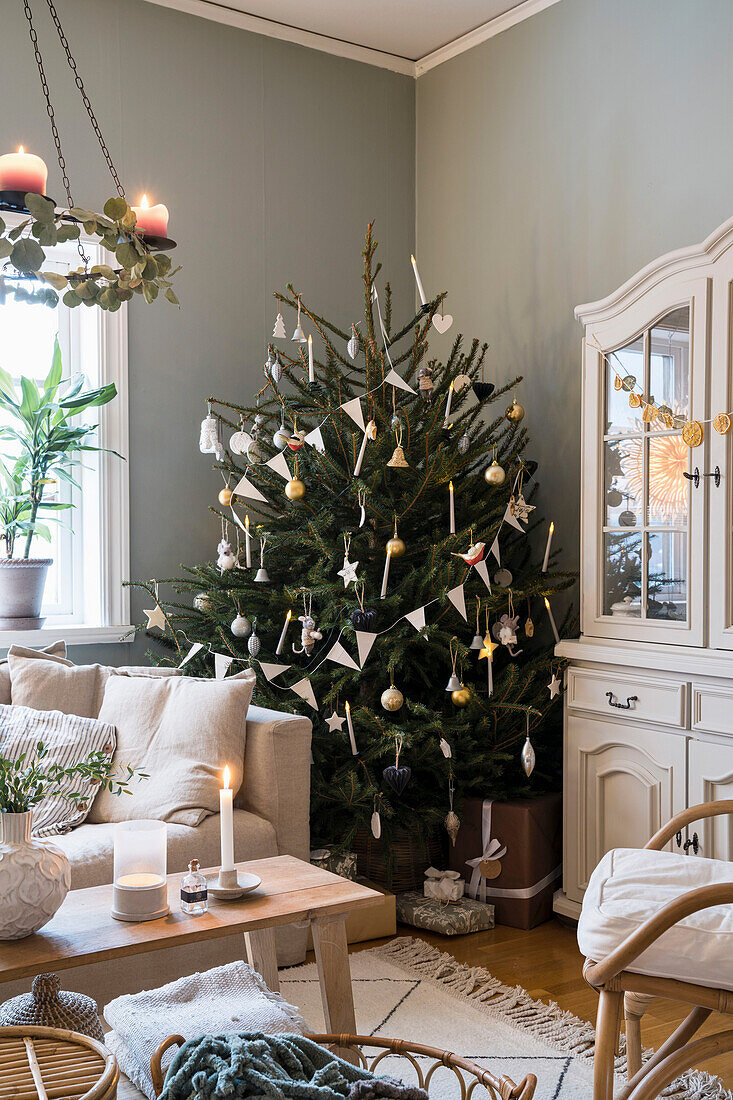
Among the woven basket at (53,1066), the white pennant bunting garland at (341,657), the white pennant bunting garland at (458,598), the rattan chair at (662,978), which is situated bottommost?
the rattan chair at (662,978)

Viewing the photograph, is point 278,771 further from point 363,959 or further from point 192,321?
point 192,321

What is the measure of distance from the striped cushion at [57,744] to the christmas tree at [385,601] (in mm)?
A: 450

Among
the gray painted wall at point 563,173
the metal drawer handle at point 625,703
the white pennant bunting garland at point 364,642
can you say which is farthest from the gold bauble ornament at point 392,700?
the gray painted wall at point 563,173

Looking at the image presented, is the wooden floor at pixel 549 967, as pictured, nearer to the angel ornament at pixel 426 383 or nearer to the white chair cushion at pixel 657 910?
the white chair cushion at pixel 657 910

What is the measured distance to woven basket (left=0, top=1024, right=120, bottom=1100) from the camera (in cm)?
116

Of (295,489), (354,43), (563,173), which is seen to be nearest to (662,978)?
(295,489)

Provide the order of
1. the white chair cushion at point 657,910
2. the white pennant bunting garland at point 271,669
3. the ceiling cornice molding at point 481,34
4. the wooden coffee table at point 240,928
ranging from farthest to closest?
the ceiling cornice molding at point 481,34 < the white pennant bunting garland at point 271,669 < the white chair cushion at point 657,910 < the wooden coffee table at point 240,928

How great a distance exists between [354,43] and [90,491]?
2.11 metres

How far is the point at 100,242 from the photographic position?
5.16 ft

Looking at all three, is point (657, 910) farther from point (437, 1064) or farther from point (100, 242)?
point (100, 242)

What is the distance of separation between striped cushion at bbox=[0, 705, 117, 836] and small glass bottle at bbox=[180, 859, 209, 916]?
2.87 ft

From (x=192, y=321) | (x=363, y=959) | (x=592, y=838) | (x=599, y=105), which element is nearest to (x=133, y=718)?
(x=363, y=959)

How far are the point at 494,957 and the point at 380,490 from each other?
1380mm

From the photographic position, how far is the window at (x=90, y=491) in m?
3.51
